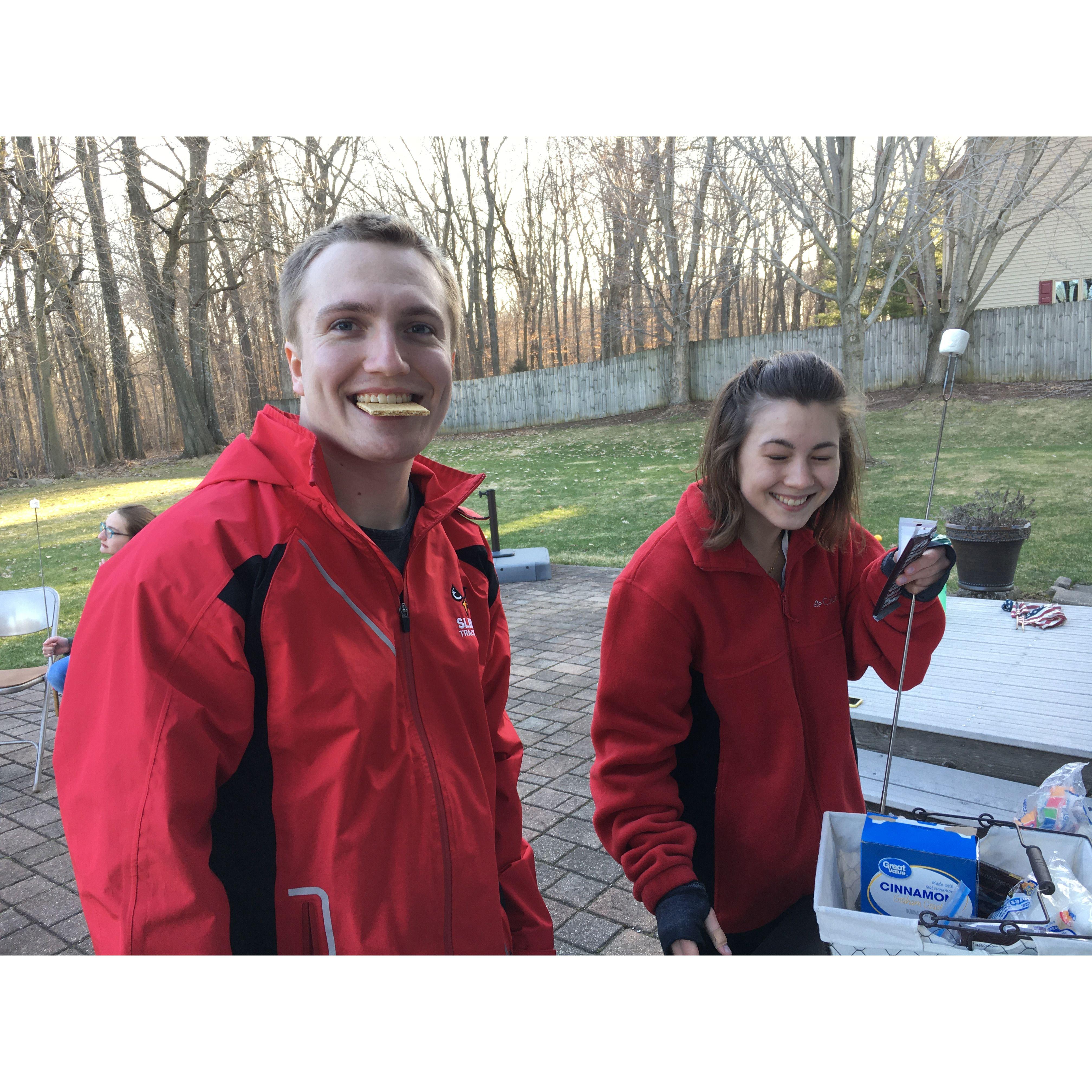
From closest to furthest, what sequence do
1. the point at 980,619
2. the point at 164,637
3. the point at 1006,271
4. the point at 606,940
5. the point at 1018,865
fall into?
1. the point at 164,637
2. the point at 1018,865
3. the point at 606,940
4. the point at 980,619
5. the point at 1006,271

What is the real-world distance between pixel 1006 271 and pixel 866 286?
2938 mm

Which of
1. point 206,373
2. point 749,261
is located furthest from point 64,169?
point 749,261

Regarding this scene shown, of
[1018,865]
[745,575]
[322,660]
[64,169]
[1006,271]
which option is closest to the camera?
[322,660]

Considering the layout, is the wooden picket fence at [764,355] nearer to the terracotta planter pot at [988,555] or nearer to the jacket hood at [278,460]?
the terracotta planter pot at [988,555]

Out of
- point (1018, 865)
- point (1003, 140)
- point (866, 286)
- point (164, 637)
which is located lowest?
point (1018, 865)

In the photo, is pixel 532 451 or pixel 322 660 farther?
pixel 532 451

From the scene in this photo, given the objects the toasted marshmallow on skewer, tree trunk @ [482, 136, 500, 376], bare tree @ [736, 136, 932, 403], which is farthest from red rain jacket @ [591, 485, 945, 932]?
tree trunk @ [482, 136, 500, 376]

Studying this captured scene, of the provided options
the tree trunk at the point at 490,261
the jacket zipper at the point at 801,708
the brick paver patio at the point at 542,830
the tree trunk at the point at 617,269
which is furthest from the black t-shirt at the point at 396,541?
the tree trunk at the point at 490,261

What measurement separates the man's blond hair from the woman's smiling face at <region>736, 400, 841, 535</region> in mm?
645

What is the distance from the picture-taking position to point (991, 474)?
11.1 m

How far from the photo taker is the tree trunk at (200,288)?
1681 cm

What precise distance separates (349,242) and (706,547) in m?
0.84

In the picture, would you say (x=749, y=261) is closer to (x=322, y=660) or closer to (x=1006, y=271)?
(x=1006, y=271)

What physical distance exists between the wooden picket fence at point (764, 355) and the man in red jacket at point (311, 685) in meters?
14.5
